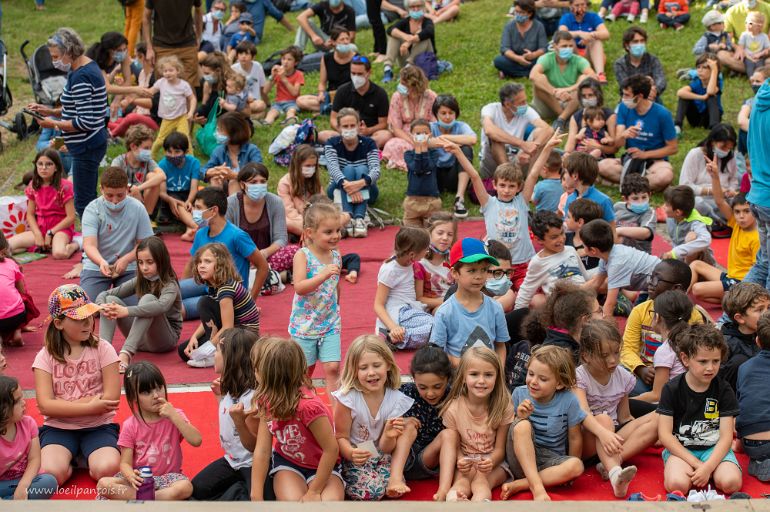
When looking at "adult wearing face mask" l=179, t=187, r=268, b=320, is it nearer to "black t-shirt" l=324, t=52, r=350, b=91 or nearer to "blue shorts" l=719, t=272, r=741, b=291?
"blue shorts" l=719, t=272, r=741, b=291

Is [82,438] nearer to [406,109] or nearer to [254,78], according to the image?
[406,109]

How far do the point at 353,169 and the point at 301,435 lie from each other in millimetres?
5282

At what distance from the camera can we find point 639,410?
603 cm

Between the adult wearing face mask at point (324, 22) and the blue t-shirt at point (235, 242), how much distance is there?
24.1 ft

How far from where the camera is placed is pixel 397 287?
7.27 meters

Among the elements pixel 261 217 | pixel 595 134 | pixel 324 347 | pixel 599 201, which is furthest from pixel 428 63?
pixel 324 347

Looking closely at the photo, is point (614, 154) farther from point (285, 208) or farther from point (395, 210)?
point (285, 208)

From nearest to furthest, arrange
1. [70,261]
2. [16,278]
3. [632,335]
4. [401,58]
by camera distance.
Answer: [632,335]
[16,278]
[70,261]
[401,58]

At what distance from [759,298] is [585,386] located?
1190 millimetres

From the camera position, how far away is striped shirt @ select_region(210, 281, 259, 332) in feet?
22.6

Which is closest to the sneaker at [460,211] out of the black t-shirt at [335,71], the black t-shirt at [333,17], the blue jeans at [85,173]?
the black t-shirt at [335,71]

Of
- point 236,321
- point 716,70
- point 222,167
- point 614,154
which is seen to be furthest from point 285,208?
point 716,70

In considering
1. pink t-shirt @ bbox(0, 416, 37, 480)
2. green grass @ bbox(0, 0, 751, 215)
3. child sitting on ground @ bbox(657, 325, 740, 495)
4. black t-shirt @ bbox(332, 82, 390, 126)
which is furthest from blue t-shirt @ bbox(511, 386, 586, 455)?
black t-shirt @ bbox(332, 82, 390, 126)

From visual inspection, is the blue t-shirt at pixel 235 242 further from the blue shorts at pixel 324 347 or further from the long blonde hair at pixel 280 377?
the long blonde hair at pixel 280 377
